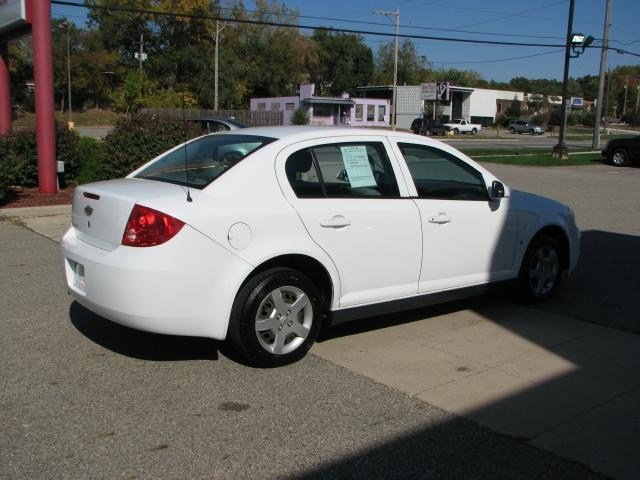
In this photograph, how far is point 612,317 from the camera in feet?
19.9

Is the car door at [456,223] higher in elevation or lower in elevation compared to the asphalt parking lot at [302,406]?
higher

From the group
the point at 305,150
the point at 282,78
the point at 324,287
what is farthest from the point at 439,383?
the point at 282,78

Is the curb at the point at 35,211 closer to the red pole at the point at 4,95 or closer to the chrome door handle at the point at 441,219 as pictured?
the red pole at the point at 4,95

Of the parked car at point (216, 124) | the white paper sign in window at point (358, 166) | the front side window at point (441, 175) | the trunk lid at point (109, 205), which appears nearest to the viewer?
the trunk lid at point (109, 205)

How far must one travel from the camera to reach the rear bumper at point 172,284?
4.14 metres

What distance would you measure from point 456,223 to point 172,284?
8.06ft

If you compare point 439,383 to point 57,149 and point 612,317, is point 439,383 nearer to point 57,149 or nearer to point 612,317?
point 612,317

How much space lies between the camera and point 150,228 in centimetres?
419

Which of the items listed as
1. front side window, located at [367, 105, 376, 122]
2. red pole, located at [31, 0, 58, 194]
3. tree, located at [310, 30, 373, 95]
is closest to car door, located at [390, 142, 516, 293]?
red pole, located at [31, 0, 58, 194]

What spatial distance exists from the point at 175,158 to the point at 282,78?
89028mm

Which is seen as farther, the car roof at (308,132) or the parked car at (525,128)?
the parked car at (525,128)

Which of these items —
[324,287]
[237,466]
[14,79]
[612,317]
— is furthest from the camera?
[14,79]

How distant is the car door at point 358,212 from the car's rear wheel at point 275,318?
29 cm

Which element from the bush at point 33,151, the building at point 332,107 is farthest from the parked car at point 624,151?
the building at point 332,107
